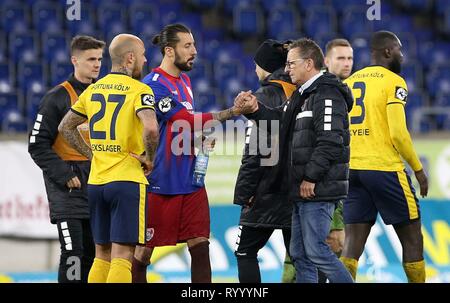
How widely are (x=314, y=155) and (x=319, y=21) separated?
36.5 feet

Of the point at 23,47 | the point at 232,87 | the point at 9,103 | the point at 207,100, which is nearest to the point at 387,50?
the point at 207,100

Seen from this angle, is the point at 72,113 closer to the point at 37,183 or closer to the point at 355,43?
the point at 37,183

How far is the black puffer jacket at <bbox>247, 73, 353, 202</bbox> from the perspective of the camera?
23.3 feet

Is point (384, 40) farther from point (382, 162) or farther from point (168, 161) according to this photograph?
point (168, 161)

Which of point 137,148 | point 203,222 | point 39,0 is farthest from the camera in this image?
point 39,0

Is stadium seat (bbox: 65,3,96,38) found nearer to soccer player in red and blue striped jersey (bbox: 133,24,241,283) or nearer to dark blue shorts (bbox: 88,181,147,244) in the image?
soccer player in red and blue striped jersey (bbox: 133,24,241,283)

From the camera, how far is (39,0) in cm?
1691

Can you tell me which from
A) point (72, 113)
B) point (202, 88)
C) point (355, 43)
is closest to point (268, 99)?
point (72, 113)

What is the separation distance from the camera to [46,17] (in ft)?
54.4

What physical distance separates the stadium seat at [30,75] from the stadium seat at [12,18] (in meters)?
1.13

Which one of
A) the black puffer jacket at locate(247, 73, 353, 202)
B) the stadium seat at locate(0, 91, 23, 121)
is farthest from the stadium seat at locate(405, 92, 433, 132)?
the black puffer jacket at locate(247, 73, 353, 202)

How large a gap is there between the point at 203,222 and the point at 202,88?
8.22 meters

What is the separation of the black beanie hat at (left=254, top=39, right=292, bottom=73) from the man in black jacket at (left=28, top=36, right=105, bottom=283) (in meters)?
1.39

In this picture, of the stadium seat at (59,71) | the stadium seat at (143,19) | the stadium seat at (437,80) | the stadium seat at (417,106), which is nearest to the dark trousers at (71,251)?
the stadium seat at (59,71)
